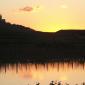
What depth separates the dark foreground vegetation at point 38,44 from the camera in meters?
52.6

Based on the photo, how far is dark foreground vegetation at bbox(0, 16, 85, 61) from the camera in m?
52.6

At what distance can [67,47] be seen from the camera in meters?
67.1

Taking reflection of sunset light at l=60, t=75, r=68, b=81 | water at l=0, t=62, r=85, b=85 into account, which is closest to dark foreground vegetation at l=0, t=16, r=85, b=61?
water at l=0, t=62, r=85, b=85

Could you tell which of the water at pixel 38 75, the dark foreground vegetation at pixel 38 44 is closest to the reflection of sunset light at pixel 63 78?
the water at pixel 38 75

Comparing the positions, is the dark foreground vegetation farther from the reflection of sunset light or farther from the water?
the reflection of sunset light

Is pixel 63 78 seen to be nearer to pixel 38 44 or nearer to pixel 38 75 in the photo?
pixel 38 75

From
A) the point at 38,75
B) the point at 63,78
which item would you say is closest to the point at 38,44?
the point at 38,75

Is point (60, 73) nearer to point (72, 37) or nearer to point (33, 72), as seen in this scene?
point (33, 72)

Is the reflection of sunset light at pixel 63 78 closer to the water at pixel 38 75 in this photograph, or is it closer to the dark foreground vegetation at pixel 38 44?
the water at pixel 38 75

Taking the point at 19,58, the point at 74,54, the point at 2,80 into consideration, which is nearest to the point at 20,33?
the point at 74,54

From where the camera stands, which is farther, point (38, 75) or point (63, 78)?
point (38, 75)

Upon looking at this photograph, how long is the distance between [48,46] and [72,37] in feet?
41.0

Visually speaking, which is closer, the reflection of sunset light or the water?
the water

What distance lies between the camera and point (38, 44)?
69000mm
